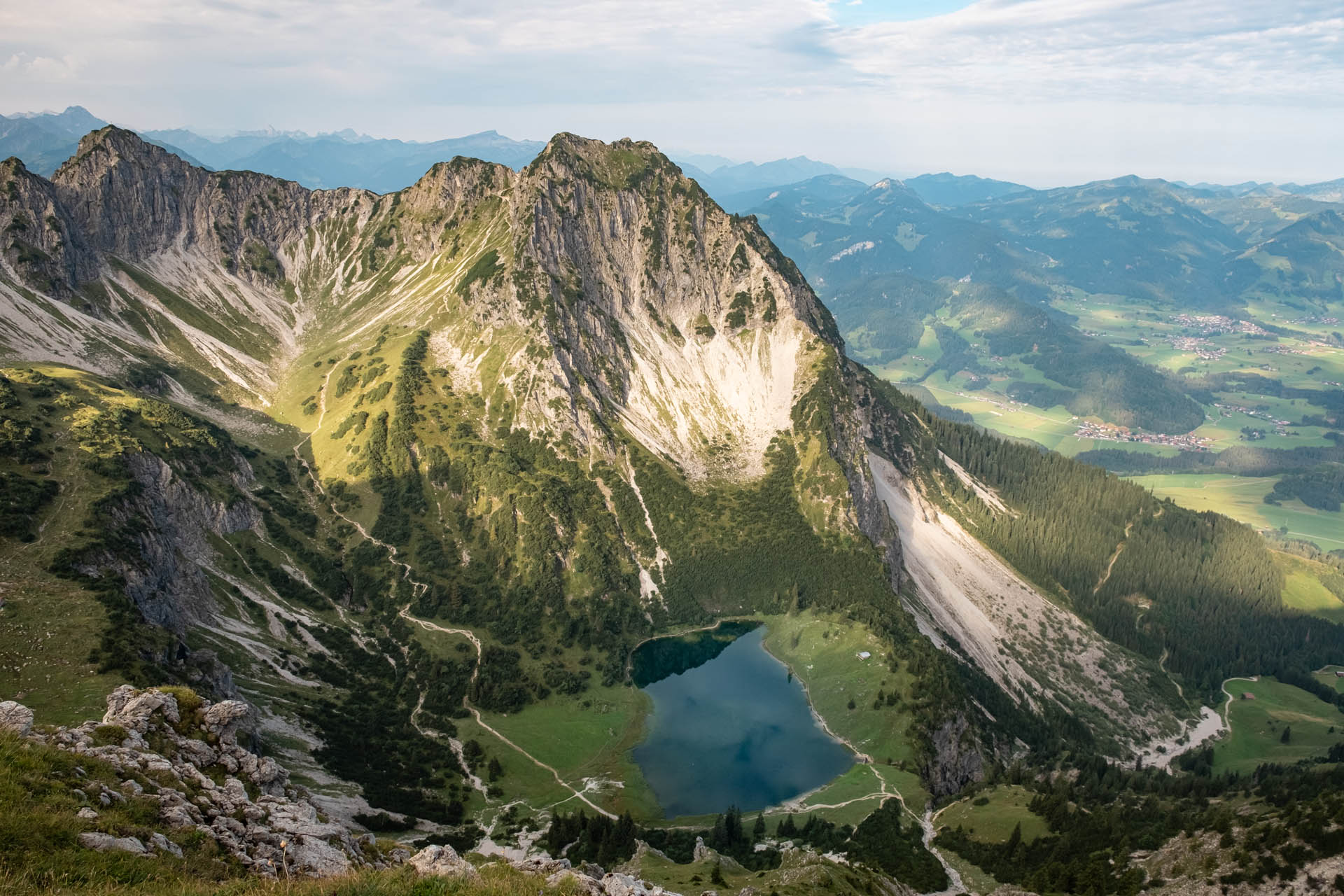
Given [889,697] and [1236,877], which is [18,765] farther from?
[889,697]

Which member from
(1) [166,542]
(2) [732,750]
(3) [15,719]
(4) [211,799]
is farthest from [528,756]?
(3) [15,719]

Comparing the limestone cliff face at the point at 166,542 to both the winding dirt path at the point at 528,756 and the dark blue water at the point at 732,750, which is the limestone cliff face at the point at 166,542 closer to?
the winding dirt path at the point at 528,756

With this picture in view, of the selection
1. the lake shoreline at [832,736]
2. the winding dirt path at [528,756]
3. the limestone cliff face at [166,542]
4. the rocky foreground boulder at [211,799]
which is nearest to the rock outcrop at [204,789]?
the rocky foreground boulder at [211,799]

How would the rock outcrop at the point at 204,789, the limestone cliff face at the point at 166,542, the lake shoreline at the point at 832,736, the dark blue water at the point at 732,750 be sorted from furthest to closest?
the lake shoreline at the point at 832,736, the dark blue water at the point at 732,750, the limestone cliff face at the point at 166,542, the rock outcrop at the point at 204,789

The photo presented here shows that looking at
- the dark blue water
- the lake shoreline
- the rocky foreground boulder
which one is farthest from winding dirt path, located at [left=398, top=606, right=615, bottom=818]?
the rocky foreground boulder

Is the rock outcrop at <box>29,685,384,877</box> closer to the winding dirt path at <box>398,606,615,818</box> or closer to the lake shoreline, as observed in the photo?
the winding dirt path at <box>398,606,615,818</box>

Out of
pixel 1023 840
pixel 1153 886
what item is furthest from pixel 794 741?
pixel 1153 886
